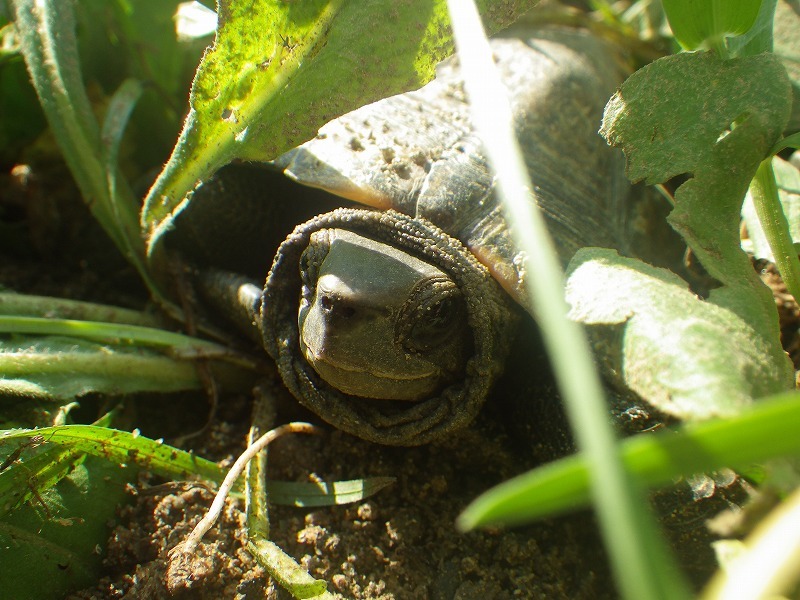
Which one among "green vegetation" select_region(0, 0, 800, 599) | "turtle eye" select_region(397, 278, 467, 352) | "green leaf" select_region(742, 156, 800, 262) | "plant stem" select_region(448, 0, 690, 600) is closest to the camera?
"plant stem" select_region(448, 0, 690, 600)

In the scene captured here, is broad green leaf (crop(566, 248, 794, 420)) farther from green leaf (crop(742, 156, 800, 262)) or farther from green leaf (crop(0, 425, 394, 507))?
green leaf (crop(0, 425, 394, 507))

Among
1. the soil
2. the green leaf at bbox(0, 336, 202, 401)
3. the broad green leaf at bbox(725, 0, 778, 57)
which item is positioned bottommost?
the soil

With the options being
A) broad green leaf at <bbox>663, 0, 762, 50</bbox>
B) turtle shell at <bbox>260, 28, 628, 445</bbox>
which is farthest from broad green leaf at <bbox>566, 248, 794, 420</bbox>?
broad green leaf at <bbox>663, 0, 762, 50</bbox>

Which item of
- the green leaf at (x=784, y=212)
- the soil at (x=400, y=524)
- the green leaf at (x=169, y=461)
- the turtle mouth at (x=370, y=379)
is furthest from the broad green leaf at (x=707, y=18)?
the green leaf at (x=169, y=461)

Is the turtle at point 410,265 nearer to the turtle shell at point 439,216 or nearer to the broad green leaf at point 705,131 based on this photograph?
the turtle shell at point 439,216

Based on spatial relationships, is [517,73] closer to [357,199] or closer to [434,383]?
[357,199]

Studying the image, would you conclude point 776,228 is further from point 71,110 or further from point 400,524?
point 71,110
